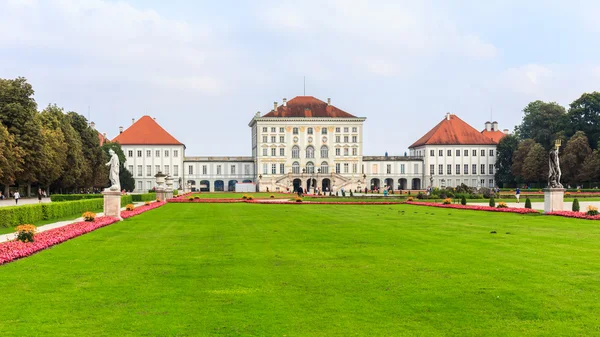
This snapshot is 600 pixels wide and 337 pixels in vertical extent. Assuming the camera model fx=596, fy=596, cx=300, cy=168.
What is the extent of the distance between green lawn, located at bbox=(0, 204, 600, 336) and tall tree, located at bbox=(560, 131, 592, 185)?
171ft

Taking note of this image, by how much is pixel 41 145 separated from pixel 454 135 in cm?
6416

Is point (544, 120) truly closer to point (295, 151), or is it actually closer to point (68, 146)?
point (295, 151)

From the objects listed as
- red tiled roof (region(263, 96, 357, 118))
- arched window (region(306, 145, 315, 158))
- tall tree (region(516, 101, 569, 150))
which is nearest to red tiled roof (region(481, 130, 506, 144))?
tall tree (region(516, 101, 569, 150))

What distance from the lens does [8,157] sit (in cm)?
4100

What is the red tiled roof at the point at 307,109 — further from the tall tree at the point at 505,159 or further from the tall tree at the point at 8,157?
the tall tree at the point at 8,157

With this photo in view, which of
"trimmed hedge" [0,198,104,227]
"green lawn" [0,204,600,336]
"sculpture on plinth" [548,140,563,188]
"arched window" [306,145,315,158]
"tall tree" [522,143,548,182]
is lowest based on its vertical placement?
"green lawn" [0,204,600,336]

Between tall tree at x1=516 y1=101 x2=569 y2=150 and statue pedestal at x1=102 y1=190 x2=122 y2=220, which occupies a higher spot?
tall tree at x1=516 y1=101 x2=569 y2=150

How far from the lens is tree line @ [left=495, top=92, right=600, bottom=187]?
201 feet

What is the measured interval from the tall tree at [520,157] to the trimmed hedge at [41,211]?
190 ft

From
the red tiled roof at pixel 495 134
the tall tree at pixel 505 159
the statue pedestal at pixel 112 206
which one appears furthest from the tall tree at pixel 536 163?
the statue pedestal at pixel 112 206

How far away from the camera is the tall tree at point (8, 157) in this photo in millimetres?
39875

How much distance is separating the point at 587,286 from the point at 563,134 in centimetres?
6345

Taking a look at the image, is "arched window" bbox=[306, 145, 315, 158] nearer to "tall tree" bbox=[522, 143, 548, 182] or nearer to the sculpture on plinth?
"tall tree" bbox=[522, 143, 548, 182]

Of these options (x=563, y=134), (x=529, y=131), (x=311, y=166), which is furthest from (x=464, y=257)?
(x=311, y=166)
